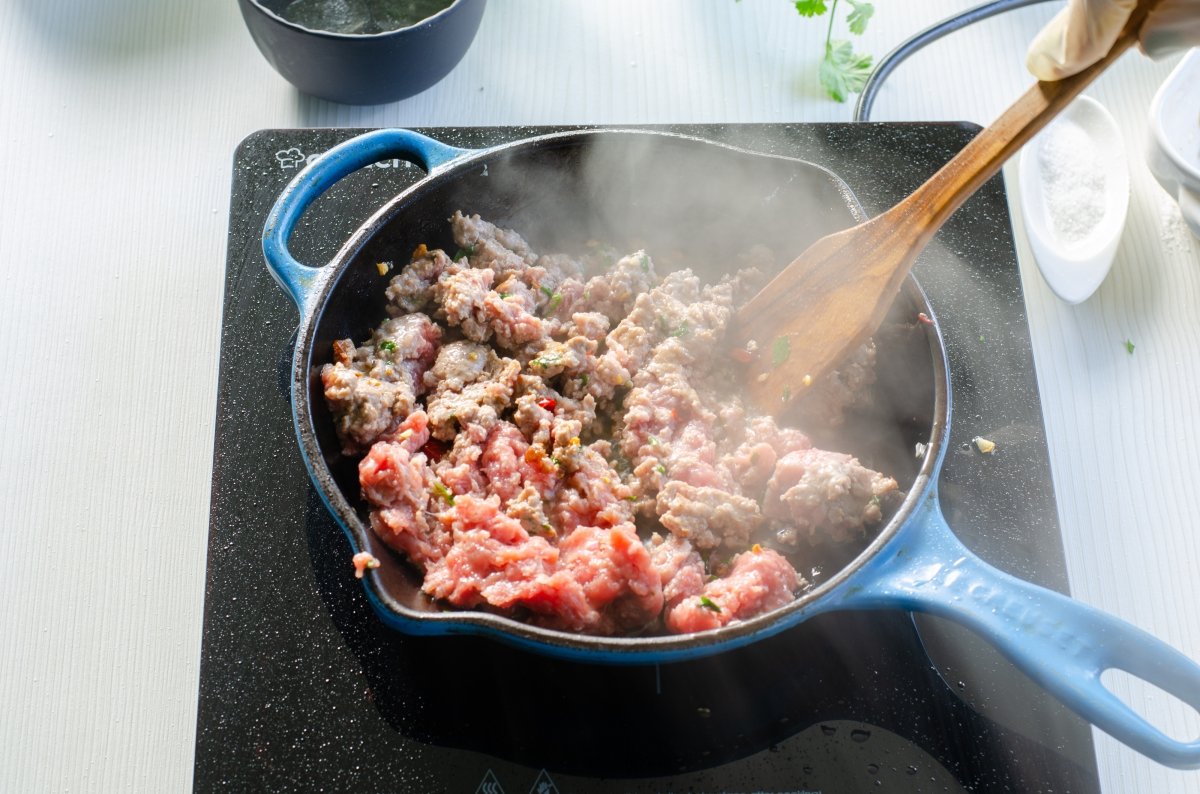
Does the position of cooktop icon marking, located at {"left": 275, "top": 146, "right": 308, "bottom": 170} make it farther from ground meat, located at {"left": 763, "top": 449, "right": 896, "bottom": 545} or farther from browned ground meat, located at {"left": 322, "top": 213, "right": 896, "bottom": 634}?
ground meat, located at {"left": 763, "top": 449, "right": 896, "bottom": 545}

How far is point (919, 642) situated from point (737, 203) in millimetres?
840

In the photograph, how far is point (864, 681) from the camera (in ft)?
4.87

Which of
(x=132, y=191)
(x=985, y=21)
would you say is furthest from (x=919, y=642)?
(x=132, y=191)

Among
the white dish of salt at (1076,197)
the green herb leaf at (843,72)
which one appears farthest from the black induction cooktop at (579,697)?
the green herb leaf at (843,72)

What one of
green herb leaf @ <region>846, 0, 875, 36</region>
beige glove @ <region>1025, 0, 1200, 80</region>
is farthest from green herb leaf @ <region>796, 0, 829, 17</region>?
beige glove @ <region>1025, 0, 1200, 80</region>

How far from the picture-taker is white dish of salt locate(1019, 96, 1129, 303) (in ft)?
6.15

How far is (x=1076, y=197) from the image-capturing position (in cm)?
193

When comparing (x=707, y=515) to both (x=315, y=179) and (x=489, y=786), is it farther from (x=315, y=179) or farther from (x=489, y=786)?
(x=315, y=179)

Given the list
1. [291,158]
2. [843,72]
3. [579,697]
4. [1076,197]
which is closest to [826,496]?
[579,697]

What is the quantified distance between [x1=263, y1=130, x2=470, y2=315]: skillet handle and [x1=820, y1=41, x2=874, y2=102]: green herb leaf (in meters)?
0.95

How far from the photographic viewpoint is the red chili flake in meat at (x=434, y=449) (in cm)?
152

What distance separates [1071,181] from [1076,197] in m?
0.04

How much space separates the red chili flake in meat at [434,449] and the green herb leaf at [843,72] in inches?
49.5

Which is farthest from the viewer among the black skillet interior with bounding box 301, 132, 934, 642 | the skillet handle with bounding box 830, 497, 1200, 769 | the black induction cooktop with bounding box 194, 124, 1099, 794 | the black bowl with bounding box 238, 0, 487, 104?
the black bowl with bounding box 238, 0, 487, 104
